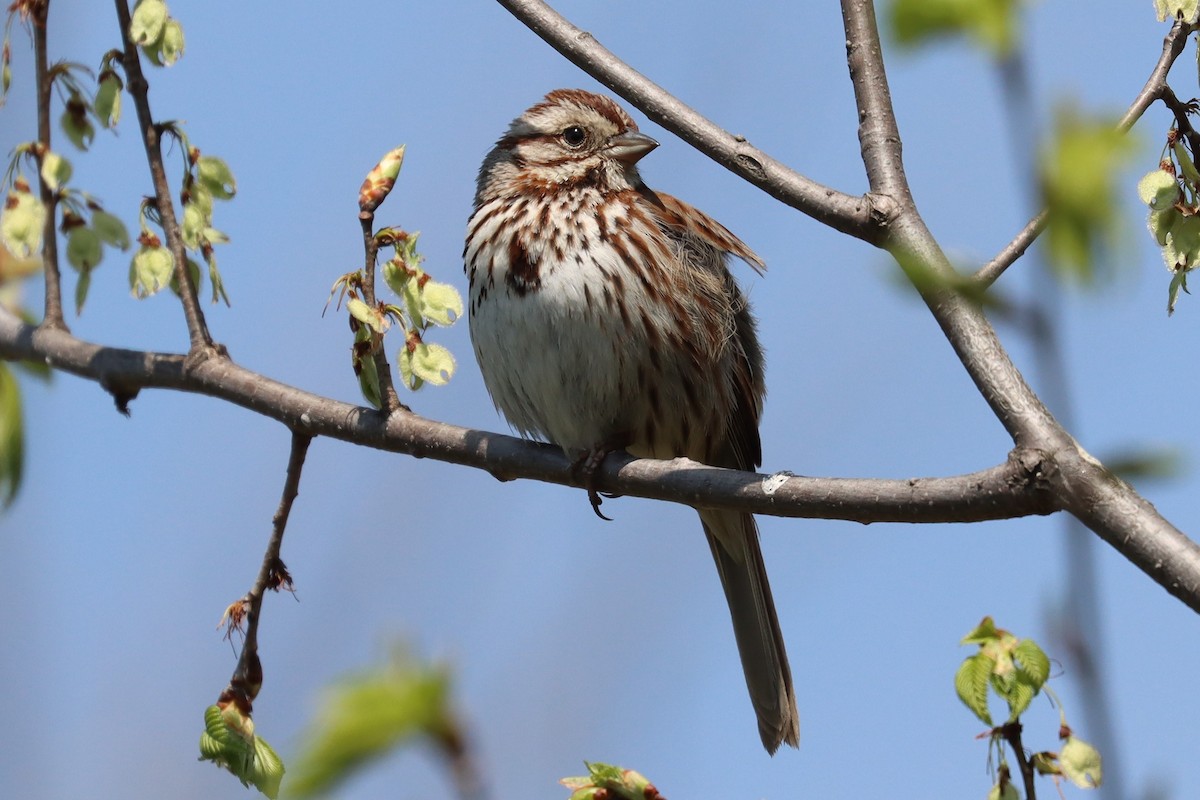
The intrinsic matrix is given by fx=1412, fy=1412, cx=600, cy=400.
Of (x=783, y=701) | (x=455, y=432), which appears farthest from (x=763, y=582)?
(x=455, y=432)

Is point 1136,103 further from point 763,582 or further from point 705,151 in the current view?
point 763,582

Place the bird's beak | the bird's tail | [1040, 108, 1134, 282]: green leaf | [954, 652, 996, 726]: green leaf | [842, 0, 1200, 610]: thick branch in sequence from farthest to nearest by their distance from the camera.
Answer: the bird's beak → the bird's tail → [954, 652, 996, 726]: green leaf → [842, 0, 1200, 610]: thick branch → [1040, 108, 1134, 282]: green leaf

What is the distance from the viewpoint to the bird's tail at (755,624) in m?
5.17

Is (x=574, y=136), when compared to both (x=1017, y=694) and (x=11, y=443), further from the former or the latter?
(x=1017, y=694)

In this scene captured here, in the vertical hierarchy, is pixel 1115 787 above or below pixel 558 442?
below

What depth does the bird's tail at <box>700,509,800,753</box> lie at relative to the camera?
5.17 metres

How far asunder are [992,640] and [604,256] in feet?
8.15

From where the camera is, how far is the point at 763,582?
18.2 ft

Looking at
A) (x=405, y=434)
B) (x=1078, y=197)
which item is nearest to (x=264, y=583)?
(x=405, y=434)

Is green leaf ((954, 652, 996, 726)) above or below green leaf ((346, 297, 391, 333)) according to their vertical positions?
below

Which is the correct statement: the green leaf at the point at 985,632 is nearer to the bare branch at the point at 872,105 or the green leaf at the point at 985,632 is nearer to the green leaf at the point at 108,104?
the bare branch at the point at 872,105

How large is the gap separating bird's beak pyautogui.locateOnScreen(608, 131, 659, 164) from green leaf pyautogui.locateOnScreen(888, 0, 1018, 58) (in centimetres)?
408

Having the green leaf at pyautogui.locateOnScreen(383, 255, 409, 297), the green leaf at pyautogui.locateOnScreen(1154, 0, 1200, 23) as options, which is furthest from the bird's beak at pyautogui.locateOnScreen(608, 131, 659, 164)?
the green leaf at pyautogui.locateOnScreen(1154, 0, 1200, 23)

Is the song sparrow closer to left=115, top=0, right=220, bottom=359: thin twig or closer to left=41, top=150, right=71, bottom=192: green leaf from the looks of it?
left=115, top=0, right=220, bottom=359: thin twig
